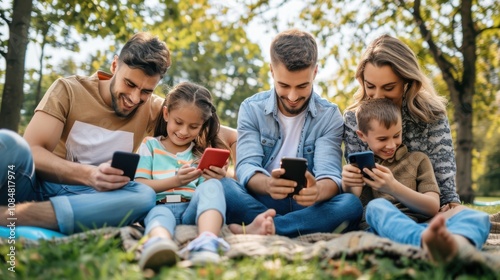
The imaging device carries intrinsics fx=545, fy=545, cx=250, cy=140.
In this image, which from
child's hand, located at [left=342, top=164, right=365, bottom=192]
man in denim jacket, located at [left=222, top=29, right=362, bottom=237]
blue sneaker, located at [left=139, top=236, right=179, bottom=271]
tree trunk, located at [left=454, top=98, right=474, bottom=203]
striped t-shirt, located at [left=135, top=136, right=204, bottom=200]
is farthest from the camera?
tree trunk, located at [left=454, top=98, right=474, bottom=203]

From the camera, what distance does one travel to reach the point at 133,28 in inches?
312

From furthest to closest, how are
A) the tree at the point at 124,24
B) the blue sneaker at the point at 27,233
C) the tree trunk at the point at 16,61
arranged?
the tree at the point at 124,24, the tree trunk at the point at 16,61, the blue sneaker at the point at 27,233

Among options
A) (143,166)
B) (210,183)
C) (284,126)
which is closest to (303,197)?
(210,183)

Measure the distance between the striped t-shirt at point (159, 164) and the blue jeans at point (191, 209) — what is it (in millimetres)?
201

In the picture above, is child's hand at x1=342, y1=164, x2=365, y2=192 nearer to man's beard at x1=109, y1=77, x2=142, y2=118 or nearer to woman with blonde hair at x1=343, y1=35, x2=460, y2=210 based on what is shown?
woman with blonde hair at x1=343, y1=35, x2=460, y2=210

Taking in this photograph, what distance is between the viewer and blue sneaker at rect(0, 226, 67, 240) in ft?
9.66

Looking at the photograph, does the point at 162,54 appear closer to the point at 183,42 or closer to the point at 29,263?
the point at 29,263

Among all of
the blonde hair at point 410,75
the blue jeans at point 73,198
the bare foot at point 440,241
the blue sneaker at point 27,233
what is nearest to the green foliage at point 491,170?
the blonde hair at point 410,75

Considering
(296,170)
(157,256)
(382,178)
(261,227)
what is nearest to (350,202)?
(382,178)

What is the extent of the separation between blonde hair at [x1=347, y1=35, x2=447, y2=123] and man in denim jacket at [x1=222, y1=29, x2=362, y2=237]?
42 centimetres

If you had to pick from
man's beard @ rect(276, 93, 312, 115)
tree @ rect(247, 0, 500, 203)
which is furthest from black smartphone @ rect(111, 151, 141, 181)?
tree @ rect(247, 0, 500, 203)

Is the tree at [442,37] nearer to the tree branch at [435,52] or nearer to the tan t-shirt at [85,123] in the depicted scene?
the tree branch at [435,52]

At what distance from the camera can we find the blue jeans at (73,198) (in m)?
3.09

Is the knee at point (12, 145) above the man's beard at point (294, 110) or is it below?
below
